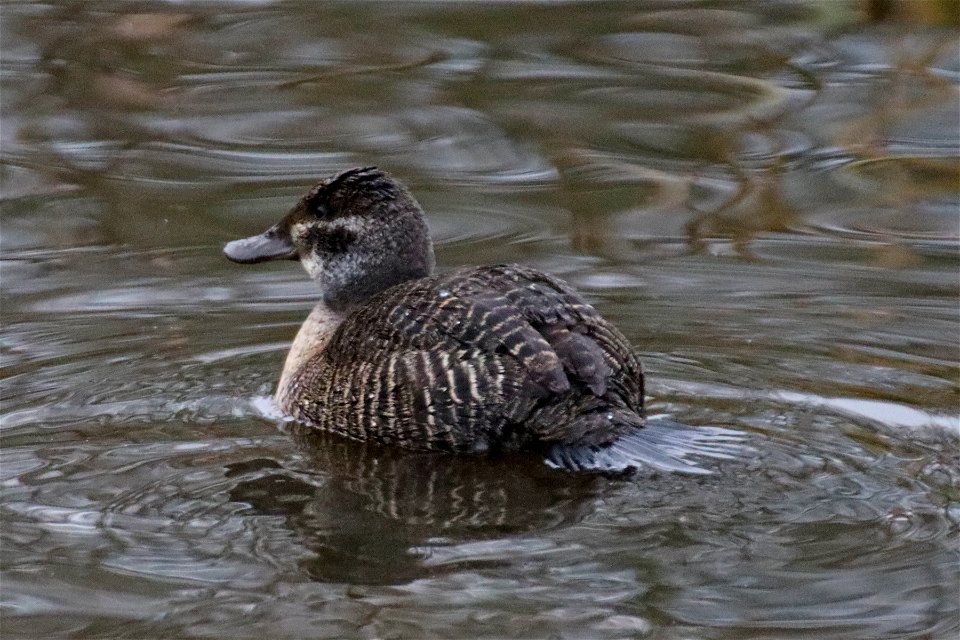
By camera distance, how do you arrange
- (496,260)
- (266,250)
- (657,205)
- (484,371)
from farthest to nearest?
(657,205), (496,260), (266,250), (484,371)

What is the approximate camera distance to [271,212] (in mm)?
10438

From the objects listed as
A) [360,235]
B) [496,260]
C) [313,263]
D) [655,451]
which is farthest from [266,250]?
[655,451]

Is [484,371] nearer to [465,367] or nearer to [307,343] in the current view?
[465,367]

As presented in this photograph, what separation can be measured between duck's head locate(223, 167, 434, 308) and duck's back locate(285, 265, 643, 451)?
1.65ft

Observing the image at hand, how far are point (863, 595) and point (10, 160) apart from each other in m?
7.36

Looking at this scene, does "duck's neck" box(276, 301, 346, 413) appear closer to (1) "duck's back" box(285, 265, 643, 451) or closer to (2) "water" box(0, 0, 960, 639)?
(2) "water" box(0, 0, 960, 639)

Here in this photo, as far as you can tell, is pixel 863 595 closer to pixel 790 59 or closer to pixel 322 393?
pixel 322 393

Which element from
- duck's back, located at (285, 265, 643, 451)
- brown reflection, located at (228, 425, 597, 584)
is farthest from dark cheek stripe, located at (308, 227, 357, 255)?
brown reflection, located at (228, 425, 597, 584)

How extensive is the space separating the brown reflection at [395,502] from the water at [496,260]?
0.02m

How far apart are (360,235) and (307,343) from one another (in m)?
0.55

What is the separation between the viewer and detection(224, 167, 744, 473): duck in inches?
271

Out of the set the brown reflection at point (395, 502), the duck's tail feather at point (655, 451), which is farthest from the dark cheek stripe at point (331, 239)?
the duck's tail feather at point (655, 451)

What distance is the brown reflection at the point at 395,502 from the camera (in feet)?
20.2

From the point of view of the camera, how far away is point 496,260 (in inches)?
385
